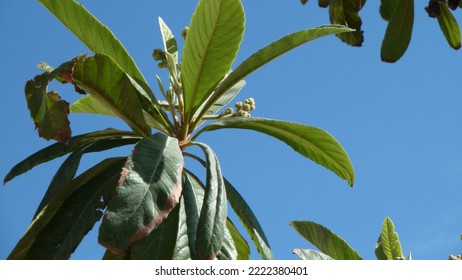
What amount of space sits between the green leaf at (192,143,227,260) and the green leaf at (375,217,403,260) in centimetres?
95

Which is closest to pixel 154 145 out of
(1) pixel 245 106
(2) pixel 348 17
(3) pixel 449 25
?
(1) pixel 245 106

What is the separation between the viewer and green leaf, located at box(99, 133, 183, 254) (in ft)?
6.73

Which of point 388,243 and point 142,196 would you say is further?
point 388,243

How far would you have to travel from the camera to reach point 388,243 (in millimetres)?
3023

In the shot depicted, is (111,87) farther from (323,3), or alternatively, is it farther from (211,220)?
(323,3)

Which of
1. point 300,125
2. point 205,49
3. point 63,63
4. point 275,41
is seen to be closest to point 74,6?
point 63,63

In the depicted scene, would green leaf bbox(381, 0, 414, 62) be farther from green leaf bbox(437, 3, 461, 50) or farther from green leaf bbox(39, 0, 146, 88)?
green leaf bbox(39, 0, 146, 88)

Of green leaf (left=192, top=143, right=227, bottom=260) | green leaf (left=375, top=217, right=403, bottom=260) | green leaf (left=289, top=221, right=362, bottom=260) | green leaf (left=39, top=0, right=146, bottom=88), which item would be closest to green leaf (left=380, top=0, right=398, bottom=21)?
green leaf (left=375, top=217, right=403, bottom=260)

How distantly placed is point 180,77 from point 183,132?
0.21 metres

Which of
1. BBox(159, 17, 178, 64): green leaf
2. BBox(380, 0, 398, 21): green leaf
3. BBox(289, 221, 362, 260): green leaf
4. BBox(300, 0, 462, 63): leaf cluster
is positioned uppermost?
BBox(380, 0, 398, 21): green leaf

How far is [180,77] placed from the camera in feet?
9.46

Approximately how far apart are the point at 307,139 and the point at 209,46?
531mm

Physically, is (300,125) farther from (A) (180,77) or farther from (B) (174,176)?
(B) (174,176)

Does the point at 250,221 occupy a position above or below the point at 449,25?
below
